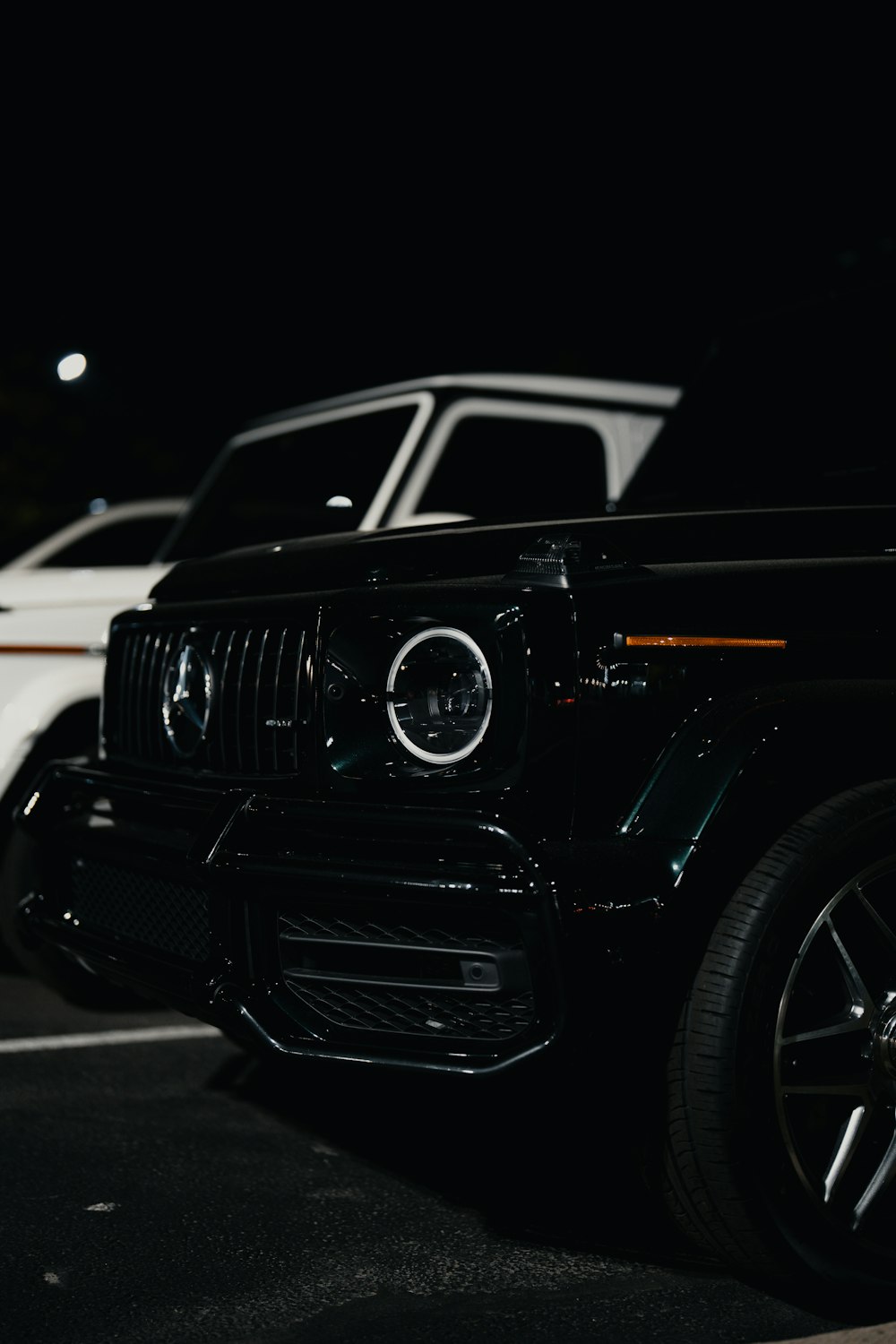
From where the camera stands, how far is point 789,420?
3.94 metres

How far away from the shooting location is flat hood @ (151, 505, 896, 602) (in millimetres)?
2762

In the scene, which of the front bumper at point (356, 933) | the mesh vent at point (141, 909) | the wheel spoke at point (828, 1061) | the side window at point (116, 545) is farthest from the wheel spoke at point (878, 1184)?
the side window at point (116, 545)

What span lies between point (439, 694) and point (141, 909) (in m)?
0.81

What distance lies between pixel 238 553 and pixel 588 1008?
1540 mm

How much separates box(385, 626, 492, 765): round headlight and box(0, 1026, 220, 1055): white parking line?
6.24 ft

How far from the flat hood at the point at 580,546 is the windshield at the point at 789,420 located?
28cm

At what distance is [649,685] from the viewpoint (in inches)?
98.8

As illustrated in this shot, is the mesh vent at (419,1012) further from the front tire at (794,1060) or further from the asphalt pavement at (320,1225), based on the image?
the front tire at (794,1060)

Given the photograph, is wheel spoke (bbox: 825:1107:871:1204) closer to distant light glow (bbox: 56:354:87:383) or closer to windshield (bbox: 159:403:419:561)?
windshield (bbox: 159:403:419:561)

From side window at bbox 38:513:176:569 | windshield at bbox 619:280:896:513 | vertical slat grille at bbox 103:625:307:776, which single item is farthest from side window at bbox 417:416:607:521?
side window at bbox 38:513:176:569

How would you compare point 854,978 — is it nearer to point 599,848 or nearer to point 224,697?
point 599,848

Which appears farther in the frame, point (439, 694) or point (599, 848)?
point (439, 694)

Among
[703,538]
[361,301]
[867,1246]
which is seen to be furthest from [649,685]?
[361,301]

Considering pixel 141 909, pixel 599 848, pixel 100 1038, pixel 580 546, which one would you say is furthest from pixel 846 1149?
pixel 100 1038
